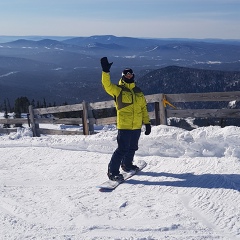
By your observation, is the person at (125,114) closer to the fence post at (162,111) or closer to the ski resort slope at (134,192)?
the ski resort slope at (134,192)

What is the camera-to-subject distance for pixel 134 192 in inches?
214

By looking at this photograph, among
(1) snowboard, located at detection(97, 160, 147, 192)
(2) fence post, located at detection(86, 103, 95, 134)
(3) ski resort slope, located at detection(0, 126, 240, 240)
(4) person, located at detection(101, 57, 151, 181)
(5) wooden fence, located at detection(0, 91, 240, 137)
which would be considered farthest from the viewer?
(2) fence post, located at detection(86, 103, 95, 134)

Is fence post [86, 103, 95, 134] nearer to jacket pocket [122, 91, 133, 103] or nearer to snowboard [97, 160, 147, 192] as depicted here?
snowboard [97, 160, 147, 192]

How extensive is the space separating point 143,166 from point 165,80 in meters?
178

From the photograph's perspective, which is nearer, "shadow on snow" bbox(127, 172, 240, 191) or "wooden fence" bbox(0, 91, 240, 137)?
"shadow on snow" bbox(127, 172, 240, 191)

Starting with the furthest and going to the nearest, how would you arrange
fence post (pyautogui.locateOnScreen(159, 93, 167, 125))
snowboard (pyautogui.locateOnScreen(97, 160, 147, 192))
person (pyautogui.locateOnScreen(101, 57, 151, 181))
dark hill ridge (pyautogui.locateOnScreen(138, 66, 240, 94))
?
dark hill ridge (pyautogui.locateOnScreen(138, 66, 240, 94)), fence post (pyautogui.locateOnScreen(159, 93, 167, 125)), person (pyautogui.locateOnScreen(101, 57, 151, 181)), snowboard (pyautogui.locateOnScreen(97, 160, 147, 192))

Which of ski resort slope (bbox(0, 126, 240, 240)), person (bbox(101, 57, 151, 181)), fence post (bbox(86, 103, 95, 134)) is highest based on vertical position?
person (bbox(101, 57, 151, 181))

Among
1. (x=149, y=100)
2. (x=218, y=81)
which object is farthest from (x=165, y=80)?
(x=149, y=100)

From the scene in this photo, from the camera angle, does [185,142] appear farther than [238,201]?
Yes

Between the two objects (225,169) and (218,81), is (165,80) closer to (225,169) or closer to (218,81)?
(218,81)

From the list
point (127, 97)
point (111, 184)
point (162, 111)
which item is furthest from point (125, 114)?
point (162, 111)

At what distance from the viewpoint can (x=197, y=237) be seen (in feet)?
12.9

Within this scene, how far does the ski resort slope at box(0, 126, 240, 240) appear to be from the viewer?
13.8 ft

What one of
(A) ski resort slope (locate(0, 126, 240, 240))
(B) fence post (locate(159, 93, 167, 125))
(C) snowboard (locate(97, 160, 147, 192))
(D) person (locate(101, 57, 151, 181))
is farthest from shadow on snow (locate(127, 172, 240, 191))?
(B) fence post (locate(159, 93, 167, 125))
